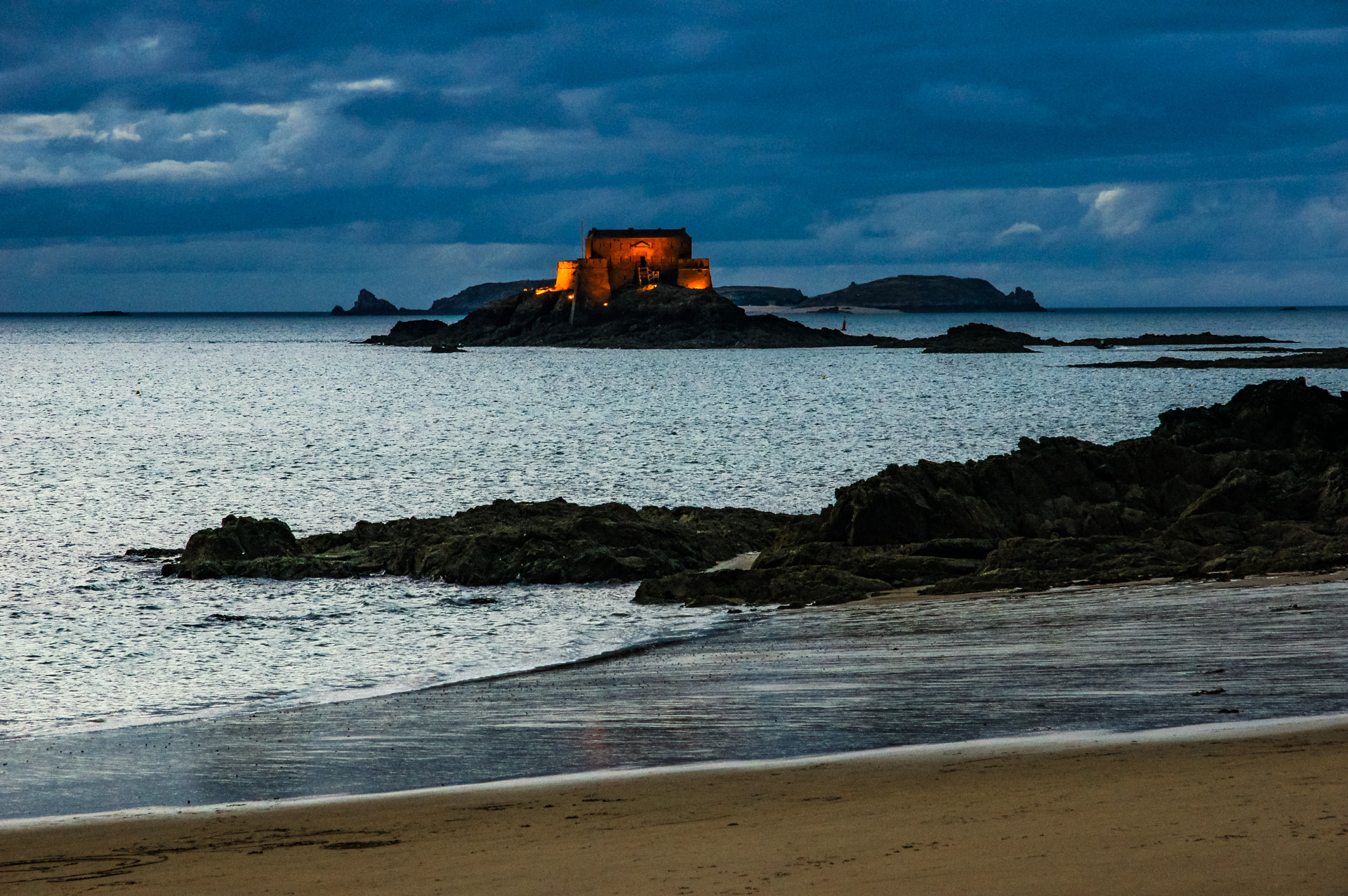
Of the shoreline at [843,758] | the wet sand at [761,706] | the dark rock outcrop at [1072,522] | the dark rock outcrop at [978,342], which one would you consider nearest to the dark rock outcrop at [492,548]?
the dark rock outcrop at [1072,522]

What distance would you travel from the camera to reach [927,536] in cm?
1316

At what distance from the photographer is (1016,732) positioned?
6520mm

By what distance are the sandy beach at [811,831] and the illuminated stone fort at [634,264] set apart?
10528 cm

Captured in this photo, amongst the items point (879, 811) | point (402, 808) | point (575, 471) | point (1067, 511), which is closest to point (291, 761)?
point (402, 808)

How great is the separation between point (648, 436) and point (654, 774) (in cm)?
3025

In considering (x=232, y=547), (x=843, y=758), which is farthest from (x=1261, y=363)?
(x=843, y=758)

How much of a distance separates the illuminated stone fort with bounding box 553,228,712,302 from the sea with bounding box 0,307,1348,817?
1392 inches

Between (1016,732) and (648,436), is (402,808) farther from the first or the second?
(648,436)

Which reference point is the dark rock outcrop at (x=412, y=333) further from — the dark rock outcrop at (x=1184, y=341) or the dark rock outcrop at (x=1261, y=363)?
the dark rock outcrop at (x=1261, y=363)

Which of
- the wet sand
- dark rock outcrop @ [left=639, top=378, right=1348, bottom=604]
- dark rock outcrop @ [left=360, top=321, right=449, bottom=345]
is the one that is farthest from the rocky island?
dark rock outcrop @ [left=360, top=321, right=449, bottom=345]

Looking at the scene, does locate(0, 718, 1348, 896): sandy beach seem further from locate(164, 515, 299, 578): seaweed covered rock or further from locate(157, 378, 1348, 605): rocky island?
locate(164, 515, 299, 578): seaweed covered rock

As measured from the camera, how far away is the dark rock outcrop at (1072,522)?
11.7 m

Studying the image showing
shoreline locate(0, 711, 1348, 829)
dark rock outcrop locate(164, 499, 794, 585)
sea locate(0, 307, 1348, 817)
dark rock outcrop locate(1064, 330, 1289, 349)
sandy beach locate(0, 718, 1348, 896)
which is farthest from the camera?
dark rock outcrop locate(1064, 330, 1289, 349)

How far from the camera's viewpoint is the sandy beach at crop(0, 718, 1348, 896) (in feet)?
13.8
